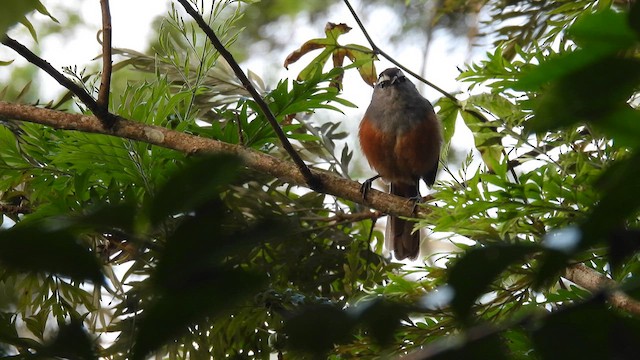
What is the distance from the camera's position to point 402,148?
402 centimetres

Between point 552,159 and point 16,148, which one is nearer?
point 552,159

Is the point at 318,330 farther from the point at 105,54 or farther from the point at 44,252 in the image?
the point at 105,54

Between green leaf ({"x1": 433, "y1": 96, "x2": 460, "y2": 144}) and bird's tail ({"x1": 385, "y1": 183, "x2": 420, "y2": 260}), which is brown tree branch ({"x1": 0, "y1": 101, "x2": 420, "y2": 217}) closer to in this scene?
green leaf ({"x1": 433, "y1": 96, "x2": 460, "y2": 144})

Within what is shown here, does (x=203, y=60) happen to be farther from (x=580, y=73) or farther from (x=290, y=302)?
(x=580, y=73)

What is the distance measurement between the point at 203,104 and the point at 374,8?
3.40 metres

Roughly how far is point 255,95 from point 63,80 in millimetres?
411

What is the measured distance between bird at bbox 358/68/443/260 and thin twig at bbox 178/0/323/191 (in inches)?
72.1

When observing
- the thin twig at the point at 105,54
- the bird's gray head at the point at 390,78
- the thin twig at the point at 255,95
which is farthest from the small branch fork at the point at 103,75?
the bird's gray head at the point at 390,78

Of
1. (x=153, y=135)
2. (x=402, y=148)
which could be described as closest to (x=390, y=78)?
(x=402, y=148)

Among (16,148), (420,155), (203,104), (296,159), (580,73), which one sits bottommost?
(580,73)

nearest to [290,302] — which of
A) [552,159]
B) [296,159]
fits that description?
[296,159]

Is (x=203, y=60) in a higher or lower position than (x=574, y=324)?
higher

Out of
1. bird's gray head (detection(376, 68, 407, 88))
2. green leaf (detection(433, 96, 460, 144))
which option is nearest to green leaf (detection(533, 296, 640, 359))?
green leaf (detection(433, 96, 460, 144))

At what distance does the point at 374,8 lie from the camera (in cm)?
590
